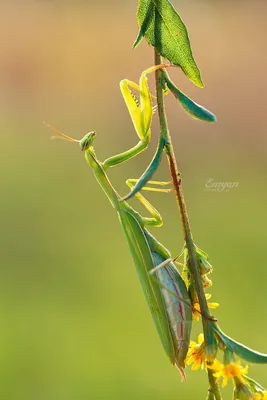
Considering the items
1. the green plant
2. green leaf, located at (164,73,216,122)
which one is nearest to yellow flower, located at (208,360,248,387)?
the green plant

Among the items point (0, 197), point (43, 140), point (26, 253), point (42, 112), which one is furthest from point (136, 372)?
point (42, 112)

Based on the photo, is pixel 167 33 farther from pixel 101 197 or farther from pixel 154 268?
pixel 101 197

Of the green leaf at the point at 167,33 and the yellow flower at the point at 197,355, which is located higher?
the green leaf at the point at 167,33

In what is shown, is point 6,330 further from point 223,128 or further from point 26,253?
point 223,128

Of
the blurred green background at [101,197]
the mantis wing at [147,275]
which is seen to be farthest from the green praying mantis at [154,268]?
the blurred green background at [101,197]

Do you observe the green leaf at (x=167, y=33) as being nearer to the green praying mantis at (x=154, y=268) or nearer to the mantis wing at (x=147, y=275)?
the green praying mantis at (x=154, y=268)

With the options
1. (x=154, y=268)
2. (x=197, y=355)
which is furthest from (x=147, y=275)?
(x=197, y=355)
